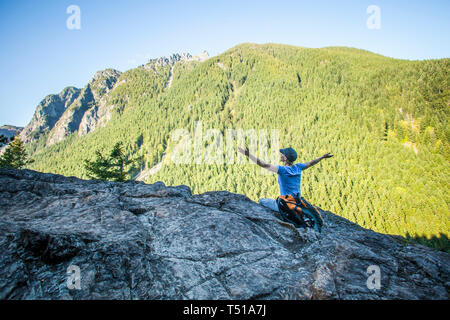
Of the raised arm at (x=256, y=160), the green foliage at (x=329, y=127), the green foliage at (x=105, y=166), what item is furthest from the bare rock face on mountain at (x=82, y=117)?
the raised arm at (x=256, y=160)

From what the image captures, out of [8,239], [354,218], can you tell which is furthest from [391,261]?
[354,218]

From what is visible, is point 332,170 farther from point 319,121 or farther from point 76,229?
point 76,229

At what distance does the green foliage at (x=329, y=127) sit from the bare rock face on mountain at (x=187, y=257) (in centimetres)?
6529

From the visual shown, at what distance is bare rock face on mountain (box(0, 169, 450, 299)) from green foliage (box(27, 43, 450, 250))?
2571 inches

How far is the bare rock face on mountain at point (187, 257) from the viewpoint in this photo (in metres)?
2.75

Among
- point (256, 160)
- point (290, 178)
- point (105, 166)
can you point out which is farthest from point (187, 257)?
point (105, 166)

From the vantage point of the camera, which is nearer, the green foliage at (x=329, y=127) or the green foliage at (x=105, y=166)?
the green foliage at (x=105, y=166)

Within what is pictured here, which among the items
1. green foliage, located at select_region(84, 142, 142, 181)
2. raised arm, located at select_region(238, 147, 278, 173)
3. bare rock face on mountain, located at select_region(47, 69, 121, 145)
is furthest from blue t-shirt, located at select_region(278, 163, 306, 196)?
bare rock face on mountain, located at select_region(47, 69, 121, 145)

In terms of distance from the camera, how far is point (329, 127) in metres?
85.4

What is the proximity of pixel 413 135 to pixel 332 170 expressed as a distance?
31623 mm

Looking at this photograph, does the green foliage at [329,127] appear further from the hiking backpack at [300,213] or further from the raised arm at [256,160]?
the raised arm at [256,160]

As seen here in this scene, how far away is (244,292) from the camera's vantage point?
9.57ft

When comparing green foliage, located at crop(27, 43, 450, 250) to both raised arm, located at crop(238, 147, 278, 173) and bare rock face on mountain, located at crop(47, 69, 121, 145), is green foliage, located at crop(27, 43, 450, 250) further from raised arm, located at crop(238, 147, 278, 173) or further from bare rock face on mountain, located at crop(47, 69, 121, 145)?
raised arm, located at crop(238, 147, 278, 173)

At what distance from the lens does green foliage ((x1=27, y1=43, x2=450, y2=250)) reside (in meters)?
58.9
